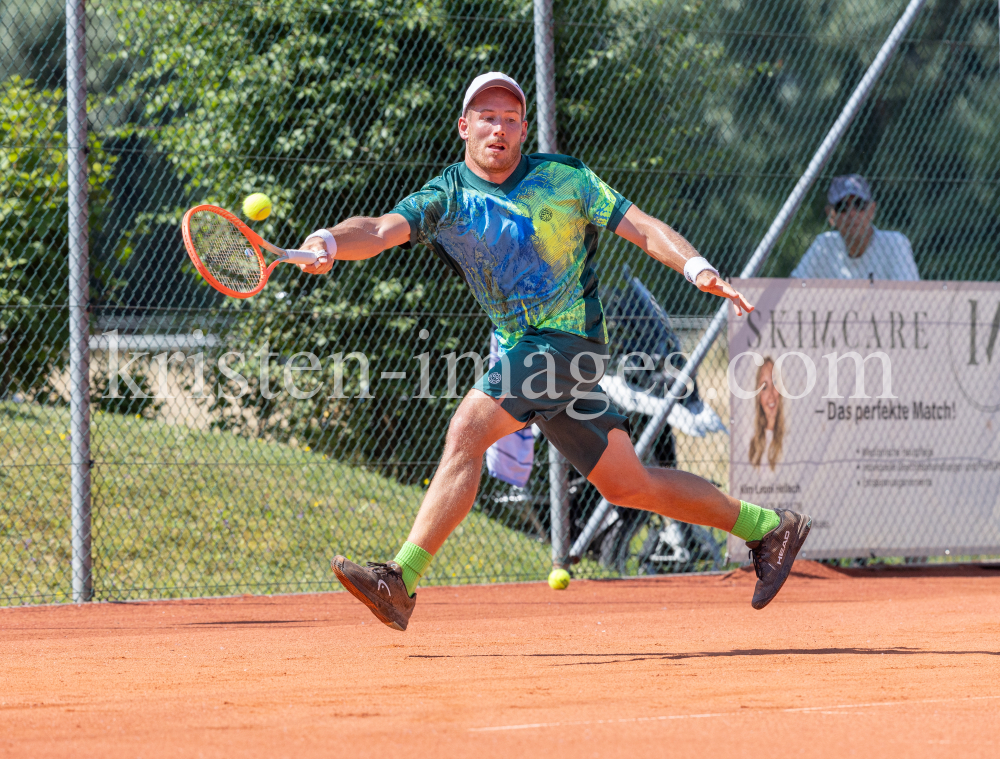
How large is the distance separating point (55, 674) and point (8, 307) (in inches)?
104

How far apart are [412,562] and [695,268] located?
1.43 m

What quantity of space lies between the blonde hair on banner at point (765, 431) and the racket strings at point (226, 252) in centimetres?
380

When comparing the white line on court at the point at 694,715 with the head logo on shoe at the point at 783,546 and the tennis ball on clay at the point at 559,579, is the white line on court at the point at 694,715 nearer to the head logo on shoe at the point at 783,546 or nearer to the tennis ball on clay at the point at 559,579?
the head logo on shoe at the point at 783,546

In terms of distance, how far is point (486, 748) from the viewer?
2.84 meters

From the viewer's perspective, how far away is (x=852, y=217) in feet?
25.8

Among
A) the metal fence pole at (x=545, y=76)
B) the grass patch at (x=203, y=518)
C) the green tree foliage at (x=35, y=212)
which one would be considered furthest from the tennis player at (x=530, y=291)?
the green tree foliage at (x=35, y=212)

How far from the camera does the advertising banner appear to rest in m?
7.41

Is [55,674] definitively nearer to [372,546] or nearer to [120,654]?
[120,654]

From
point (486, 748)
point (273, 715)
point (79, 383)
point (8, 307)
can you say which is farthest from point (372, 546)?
point (486, 748)

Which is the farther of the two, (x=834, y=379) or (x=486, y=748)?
→ (x=834, y=379)

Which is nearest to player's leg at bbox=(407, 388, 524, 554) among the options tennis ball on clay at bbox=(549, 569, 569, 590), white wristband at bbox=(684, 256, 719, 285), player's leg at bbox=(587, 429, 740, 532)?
player's leg at bbox=(587, 429, 740, 532)

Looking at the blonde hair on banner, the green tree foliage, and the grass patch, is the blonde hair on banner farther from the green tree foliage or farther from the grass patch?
the green tree foliage

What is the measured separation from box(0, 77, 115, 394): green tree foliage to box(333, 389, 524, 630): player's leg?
11.3 feet

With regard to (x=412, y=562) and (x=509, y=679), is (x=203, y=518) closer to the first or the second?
(x=412, y=562)
